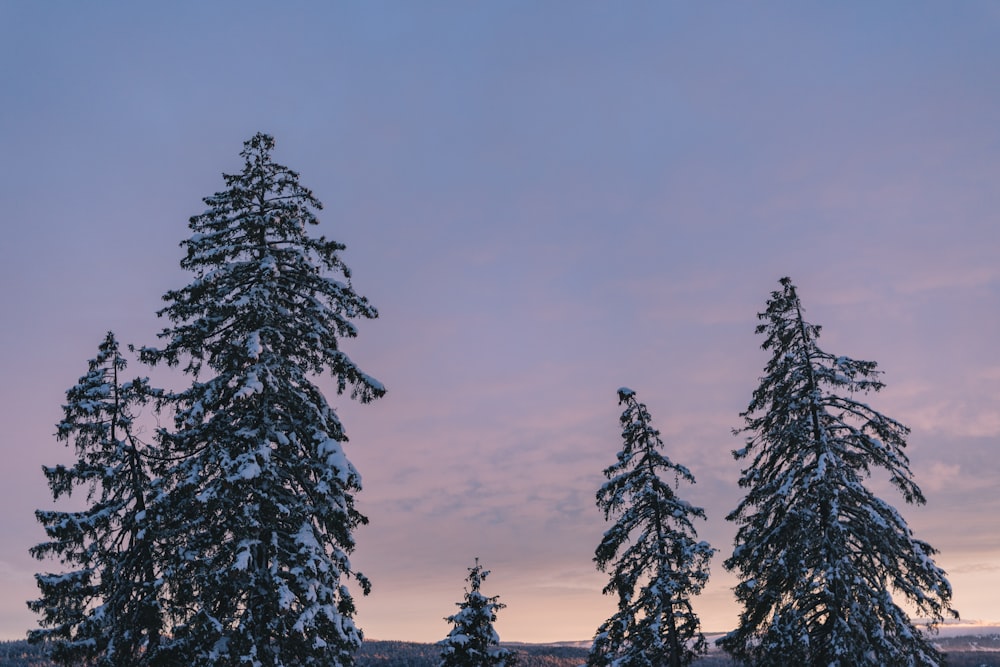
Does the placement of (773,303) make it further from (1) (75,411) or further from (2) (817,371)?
(1) (75,411)

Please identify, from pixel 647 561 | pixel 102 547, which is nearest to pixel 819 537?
pixel 647 561

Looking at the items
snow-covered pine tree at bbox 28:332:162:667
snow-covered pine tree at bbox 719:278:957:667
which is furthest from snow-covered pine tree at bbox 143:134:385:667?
snow-covered pine tree at bbox 719:278:957:667

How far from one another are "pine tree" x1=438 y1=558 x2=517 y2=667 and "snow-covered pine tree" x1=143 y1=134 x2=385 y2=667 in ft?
54.5

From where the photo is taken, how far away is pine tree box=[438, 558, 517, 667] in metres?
34.2

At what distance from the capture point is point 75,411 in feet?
72.6

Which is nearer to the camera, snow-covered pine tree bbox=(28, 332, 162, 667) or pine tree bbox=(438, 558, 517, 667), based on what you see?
snow-covered pine tree bbox=(28, 332, 162, 667)

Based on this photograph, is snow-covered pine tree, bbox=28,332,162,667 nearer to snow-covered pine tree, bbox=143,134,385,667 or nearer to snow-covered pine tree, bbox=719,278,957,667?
snow-covered pine tree, bbox=143,134,385,667

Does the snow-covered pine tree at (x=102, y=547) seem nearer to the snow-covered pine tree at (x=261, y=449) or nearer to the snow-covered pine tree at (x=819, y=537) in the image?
the snow-covered pine tree at (x=261, y=449)

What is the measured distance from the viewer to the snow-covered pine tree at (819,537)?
66.3 ft

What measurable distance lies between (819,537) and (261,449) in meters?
14.6

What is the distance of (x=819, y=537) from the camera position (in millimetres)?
20953

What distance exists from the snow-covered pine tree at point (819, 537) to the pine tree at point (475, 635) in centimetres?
1403

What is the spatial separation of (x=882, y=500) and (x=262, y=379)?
16320 mm

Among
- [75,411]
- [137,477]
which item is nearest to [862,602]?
[137,477]
